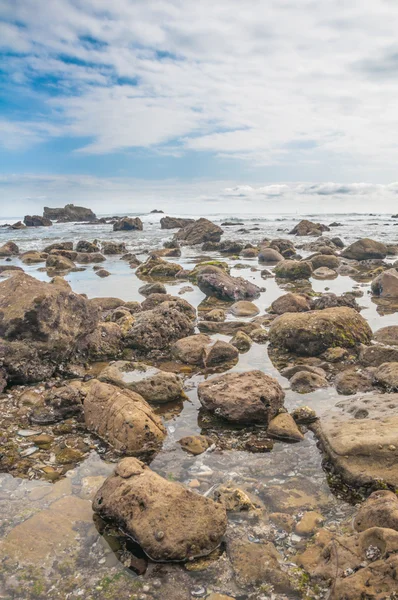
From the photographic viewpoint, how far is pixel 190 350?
905 centimetres

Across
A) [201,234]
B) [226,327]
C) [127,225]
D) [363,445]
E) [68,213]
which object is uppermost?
[68,213]

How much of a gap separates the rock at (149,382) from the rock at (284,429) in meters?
1.80

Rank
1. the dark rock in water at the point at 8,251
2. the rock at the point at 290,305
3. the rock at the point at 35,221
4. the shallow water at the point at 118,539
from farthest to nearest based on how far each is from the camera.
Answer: the rock at the point at 35,221, the dark rock in water at the point at 8,251, the rock at the point at 290,305, the shallow water at the point at 118,539

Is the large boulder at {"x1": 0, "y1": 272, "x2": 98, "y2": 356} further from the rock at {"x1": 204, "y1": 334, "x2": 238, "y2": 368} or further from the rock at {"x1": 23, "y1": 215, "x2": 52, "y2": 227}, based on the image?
the rock at {"x1": 23, "y1": 215, "x2": 52, "y2": 227}

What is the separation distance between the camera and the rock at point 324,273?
2086cm

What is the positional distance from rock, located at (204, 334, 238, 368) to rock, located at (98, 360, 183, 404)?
1537 mm

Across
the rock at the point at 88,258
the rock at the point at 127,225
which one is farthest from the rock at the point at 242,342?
the rock at the point at 127,225

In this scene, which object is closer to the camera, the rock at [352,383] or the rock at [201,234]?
the rock at [352,383]

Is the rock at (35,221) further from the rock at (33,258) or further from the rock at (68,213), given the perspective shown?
the rock at (33,258)

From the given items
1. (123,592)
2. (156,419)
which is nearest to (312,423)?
(156,419)

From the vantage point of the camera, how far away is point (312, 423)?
627 cm

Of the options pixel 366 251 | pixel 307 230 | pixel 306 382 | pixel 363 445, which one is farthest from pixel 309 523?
pixel 307 230

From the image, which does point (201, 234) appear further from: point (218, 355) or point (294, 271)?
point (218, 355)

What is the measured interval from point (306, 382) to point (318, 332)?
2105 mm
